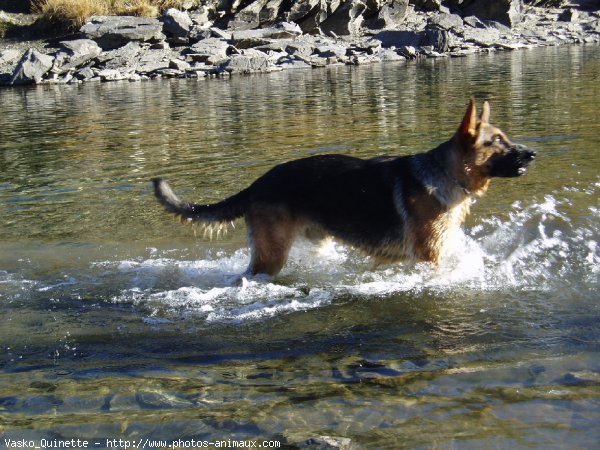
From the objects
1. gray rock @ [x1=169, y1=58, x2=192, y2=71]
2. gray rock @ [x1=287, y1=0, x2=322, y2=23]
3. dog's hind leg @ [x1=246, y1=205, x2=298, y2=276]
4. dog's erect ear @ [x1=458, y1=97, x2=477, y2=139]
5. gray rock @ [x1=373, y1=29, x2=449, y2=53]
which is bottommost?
dog's hind leg @ [x1=246, y1=205, x2=298, y2=276]

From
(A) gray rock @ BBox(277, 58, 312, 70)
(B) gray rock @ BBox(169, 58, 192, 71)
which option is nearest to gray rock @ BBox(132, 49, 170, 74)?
(B) gray rock @ BBox(169, 58, 192, 71)

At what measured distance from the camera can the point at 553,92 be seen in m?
19.0

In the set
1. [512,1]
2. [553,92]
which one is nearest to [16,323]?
[553,92]

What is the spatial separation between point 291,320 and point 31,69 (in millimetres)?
31345

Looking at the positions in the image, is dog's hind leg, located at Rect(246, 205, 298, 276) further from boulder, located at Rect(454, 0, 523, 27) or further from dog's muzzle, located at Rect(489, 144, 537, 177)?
boulder, located at Rect(454, 0, 523, 27)

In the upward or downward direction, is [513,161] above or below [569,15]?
below

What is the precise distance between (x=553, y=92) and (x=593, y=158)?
29.6 ft

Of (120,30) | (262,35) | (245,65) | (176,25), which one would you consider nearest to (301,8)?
(262,35)

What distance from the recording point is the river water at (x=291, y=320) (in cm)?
412

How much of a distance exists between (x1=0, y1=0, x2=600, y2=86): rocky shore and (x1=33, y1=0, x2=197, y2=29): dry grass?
1.23 metres

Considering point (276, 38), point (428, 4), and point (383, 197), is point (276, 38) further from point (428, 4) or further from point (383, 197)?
point (383, 197)

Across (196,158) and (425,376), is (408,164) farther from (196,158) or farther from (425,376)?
(196,158)

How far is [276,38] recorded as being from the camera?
4056 cm

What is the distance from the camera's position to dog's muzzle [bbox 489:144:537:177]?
20.0 feet
